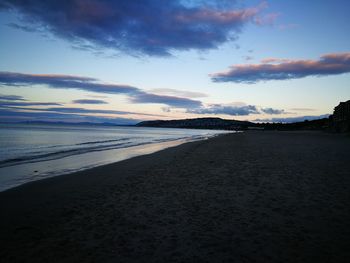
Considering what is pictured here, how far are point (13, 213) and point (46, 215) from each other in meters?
1.00

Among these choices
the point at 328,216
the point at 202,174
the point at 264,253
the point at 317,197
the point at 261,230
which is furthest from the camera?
the point at 202,174

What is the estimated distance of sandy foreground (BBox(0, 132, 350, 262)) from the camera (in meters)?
4.71

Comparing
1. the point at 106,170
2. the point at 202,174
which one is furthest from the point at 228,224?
the point at 106,170

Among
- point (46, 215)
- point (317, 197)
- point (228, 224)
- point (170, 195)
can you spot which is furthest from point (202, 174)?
point (46, 215)

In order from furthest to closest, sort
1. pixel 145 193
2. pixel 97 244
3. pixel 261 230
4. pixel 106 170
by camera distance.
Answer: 1. pixel 106 170
2. pixel 145 193
3. pixel 261 230
4. pixel 97 244

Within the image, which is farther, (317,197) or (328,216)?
(317,197)

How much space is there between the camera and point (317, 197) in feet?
27.5

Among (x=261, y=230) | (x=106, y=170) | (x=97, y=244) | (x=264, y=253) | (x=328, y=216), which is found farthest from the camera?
(x=106, y=170)

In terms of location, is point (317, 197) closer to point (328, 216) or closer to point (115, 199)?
point (328, 216)

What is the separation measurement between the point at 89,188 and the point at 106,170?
4469 mm

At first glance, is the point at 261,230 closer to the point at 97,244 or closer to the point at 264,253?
the point at 264,253

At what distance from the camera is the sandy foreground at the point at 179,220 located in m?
4.71

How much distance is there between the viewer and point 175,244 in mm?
5102

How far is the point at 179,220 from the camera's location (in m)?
6.43
